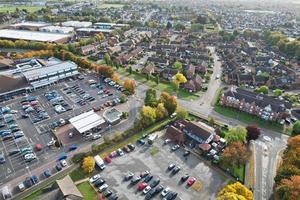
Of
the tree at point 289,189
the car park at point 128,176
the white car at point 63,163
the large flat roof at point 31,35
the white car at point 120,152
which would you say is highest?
the tree at point 289,189

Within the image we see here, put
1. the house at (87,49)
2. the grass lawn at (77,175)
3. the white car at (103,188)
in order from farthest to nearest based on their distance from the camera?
1. the house at (87,49)
2. the grass lawn at (77,175)
3. the white car at (103,188)

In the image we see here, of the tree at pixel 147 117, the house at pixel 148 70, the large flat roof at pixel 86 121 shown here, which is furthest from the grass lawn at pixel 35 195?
the house at pixel 148 70

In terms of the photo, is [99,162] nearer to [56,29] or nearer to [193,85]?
[193,85]

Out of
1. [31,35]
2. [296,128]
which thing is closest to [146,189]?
[296,128]

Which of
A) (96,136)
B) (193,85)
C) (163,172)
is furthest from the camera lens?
(193,85)

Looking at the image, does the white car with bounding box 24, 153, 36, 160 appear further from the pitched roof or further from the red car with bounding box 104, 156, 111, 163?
the pitched roof

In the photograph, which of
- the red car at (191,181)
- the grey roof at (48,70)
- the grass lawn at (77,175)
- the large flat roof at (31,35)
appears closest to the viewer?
the red car at (191,181)

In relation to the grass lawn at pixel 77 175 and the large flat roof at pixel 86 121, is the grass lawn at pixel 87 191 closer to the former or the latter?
the grass lawn at pixel 77 175

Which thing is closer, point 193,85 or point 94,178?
point 94,178
